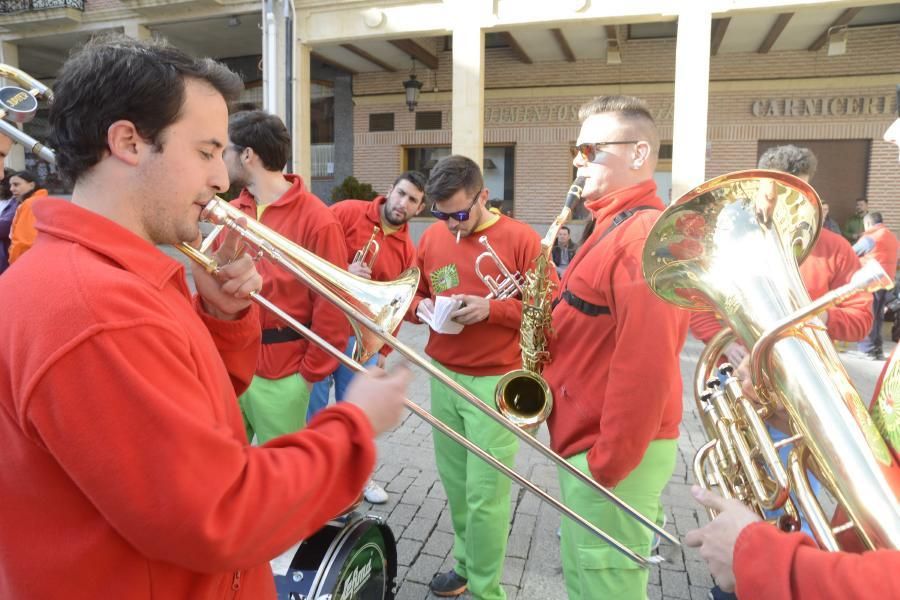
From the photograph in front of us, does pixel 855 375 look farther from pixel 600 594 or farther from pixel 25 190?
pixel 25 190

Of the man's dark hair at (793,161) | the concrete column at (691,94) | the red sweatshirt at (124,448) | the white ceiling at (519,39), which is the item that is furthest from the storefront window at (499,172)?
the red sweatshirt at (124,448)

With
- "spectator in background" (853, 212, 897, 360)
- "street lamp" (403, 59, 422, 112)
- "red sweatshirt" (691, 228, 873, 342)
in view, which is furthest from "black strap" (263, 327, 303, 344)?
"street lamp" (403, 59, 422, 112)

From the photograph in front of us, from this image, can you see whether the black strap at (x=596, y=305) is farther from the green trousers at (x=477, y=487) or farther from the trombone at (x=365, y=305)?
the green trousers at (x=477, y=487)

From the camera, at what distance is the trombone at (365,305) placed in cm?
159

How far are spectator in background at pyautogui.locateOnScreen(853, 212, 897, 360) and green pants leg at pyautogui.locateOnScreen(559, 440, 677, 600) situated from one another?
16.4 feet

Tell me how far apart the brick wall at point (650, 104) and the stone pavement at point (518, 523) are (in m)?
9.29

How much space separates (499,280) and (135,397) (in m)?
2.35

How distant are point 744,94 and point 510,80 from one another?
195 inches

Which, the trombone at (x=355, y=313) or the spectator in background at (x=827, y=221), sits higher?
the spectator in background at (x=827, y=221)

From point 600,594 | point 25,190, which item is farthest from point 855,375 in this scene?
point 25,190

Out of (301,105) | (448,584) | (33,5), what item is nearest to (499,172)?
(301,105)

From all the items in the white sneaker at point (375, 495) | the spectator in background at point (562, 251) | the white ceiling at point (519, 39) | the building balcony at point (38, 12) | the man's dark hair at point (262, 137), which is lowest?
the white sneaker at point (375, 495)

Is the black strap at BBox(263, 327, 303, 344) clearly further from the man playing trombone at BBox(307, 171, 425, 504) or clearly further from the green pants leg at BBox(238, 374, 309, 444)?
the man playing trombone at BBox(307, 171, 425, 504)

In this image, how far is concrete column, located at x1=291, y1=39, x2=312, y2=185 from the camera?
10.8 meters
